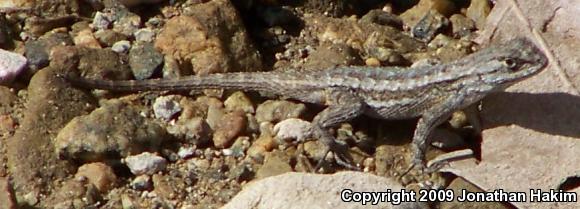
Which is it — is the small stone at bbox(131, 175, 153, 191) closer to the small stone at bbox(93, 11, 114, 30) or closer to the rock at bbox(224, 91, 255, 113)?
the rock at bbox(224, 91, 255, 113)

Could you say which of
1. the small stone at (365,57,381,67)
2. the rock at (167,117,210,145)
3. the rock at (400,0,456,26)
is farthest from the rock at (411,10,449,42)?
the rock at (167,117,210,145)

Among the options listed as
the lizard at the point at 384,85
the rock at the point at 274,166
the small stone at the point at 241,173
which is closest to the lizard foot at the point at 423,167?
the lizard at the point at 384,85

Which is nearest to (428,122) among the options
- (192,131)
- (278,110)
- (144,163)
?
(278,110)

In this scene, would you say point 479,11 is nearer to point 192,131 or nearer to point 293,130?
point 293,130

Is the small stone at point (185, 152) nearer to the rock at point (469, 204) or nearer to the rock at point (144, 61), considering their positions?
the rock at point (144, 61)

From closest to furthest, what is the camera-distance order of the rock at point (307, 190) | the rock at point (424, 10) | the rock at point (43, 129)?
the rock at point (307, 190)
the rock at point (43, 129)
the rock at point (424, 10)

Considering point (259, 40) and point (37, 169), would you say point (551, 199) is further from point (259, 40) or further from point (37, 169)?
point (37, 169)
